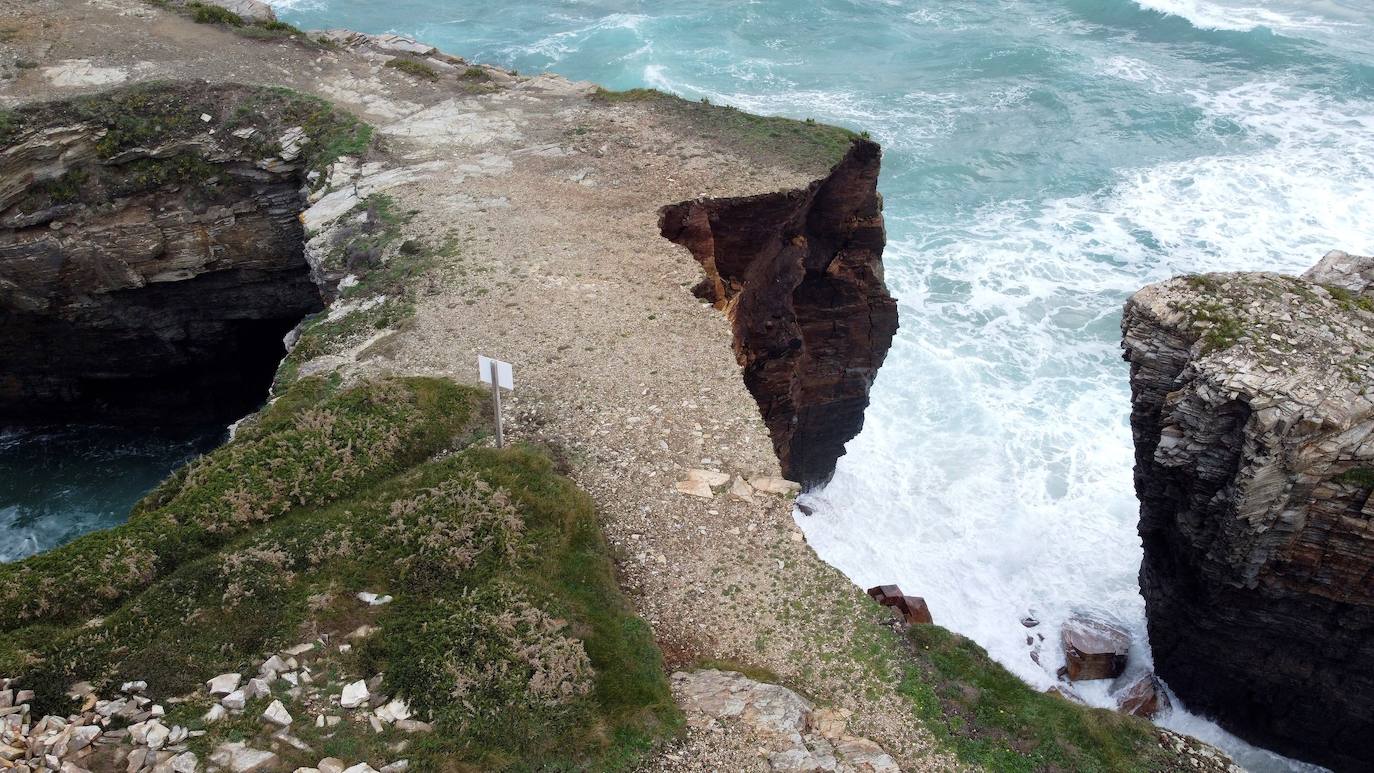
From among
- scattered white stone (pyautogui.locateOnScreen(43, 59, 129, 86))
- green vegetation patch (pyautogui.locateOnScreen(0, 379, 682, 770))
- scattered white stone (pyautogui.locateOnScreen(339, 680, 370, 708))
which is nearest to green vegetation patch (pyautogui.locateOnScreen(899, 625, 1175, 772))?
green vegetation patch (pyautogui.locateOnScreen(0, 379, 682, 770))

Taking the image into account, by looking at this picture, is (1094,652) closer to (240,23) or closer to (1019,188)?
(1019,188)

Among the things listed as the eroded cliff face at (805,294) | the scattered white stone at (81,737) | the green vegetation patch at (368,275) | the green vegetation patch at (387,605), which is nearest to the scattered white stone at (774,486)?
the green vegetation patch at (387,605)

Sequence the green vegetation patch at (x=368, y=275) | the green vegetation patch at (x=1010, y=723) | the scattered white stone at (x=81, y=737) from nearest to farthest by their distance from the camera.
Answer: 1. the scattered white stone at (x=81, y=737)
2. the green vegetation patch at (x=1010, y=723)
3. the green vegetation patch at (x=368, y=275)

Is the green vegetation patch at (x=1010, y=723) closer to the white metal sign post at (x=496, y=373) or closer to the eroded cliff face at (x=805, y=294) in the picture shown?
the white metal sign post at (x=496, y=373)

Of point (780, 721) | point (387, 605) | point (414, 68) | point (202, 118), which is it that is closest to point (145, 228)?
point (202, 118)

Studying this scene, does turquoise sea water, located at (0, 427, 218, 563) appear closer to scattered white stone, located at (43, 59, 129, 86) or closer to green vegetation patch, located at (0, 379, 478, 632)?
scattered white stone, located at (43, 59, 129, 86)

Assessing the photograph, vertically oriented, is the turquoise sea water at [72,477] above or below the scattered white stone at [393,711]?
below

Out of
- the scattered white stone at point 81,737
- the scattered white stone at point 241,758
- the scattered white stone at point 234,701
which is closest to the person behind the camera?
the scattered white stone at point 81,737
